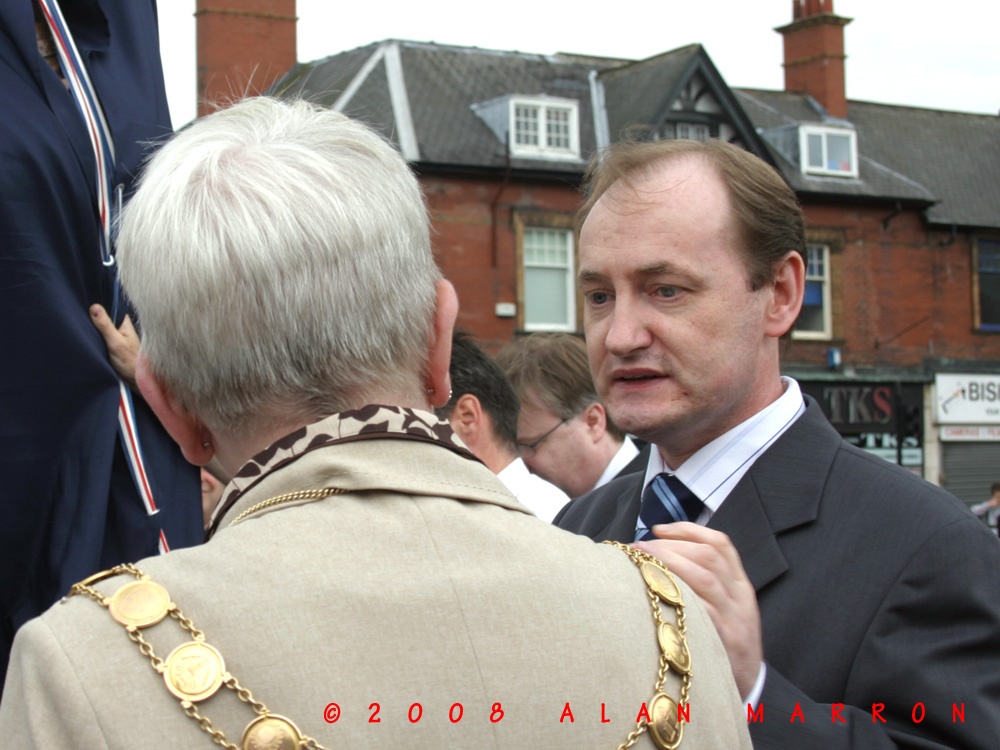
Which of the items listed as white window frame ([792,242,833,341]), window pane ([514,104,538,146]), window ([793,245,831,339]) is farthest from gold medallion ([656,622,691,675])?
window ([793,245,831,339])

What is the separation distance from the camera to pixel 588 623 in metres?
1.49

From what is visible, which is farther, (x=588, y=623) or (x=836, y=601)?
(x=836, y=601)

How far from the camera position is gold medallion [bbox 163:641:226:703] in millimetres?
1311

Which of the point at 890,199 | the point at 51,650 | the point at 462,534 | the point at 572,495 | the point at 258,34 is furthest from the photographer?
the point at 890,199

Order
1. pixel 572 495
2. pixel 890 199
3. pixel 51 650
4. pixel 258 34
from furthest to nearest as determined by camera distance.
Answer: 1. pixel 890 199
2. pixel 258 34
3. pixel 572 495
4. pixel 51 650

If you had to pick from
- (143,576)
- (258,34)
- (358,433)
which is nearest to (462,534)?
(358,433)

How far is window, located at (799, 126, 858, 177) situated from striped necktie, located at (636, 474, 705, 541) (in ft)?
78.9

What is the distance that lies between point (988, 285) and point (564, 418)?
24227mm

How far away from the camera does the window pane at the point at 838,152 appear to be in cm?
2572

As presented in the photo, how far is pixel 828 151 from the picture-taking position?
1013 inches

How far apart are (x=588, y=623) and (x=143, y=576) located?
1.75 feet

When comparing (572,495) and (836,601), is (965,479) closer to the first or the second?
(572,495)

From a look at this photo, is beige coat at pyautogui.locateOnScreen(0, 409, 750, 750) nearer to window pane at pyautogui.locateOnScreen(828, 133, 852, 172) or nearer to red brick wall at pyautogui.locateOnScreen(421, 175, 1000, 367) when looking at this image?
red brick wall at pyautogui.locateOnScreen(421, 175, 1000, 367)

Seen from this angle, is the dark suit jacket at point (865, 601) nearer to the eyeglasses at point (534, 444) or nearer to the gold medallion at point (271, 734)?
the gold medallion at point (271, 734)
